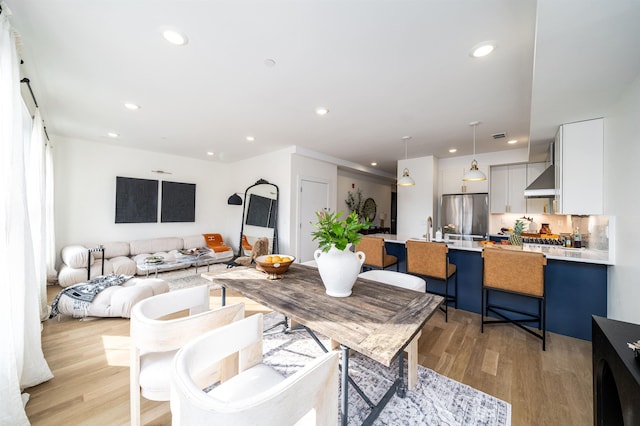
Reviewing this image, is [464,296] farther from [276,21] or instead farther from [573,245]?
[276,21]

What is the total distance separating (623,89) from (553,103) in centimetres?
40

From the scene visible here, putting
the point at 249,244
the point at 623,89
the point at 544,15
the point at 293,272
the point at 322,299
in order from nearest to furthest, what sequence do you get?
the point at 544,15 → the point at 322,299 → the point at 623,89 → the point at 293,272 → the point at 249,244

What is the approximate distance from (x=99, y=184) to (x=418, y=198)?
663 cm

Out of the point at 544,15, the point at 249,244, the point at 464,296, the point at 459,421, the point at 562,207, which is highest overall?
the point at 544,15

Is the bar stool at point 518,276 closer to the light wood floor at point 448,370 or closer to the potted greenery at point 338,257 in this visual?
the light wood floor at point 448,370

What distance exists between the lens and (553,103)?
219 centimetres

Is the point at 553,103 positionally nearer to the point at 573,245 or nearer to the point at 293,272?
the point at 573,245

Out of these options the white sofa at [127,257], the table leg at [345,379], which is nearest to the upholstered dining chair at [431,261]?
the table leg at [345,379]

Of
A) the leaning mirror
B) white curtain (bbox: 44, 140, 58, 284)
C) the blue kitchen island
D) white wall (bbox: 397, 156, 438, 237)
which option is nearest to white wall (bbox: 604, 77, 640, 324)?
the blue kitchen island

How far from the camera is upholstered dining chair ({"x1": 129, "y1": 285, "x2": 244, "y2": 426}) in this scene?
111cm

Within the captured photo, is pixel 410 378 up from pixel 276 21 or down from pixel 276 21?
down

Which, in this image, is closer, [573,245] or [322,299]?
[322,299]

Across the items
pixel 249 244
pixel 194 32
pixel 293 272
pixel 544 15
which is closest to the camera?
pixel 544 15

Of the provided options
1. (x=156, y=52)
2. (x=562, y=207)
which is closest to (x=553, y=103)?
(x=562, y=207)
